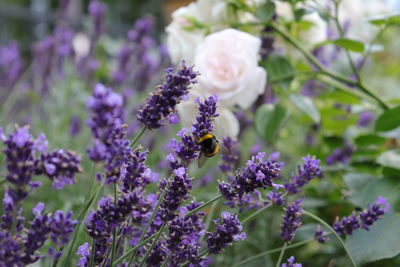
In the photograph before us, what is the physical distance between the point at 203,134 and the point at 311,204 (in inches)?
24.6

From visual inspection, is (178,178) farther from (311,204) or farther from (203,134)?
(311,204)

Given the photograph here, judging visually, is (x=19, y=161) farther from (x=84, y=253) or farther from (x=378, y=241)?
(x=378, y=241)

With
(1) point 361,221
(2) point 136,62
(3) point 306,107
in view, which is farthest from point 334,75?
(2) point 136,62

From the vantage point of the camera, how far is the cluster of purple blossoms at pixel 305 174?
65 cm

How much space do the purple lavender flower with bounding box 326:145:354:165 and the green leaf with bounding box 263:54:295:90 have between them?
342mm

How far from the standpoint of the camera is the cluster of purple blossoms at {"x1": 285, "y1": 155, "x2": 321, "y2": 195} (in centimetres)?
65

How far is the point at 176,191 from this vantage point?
52 cm

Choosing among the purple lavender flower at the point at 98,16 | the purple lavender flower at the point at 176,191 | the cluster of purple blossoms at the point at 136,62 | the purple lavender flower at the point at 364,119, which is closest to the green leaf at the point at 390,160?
the purple lavender flower at the point at 176,191

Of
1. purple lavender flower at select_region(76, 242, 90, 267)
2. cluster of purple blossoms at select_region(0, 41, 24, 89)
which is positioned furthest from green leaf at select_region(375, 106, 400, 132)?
cluster of purple blossoms at select_region(0, 41, 24, 89)

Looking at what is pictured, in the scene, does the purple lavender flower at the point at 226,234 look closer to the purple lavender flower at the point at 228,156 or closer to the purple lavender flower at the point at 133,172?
the purple lavender flower at the point at 133,172

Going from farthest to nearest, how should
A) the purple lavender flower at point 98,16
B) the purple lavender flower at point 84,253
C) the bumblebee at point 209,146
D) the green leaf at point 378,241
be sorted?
the purple lavender flower at point 98,16 < the green leaf at point 378,241 < the bumblebee at point 209,146 < the purple lavender flower at point 84,253

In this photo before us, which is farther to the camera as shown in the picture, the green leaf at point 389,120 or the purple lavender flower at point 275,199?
the green leaf at point 389,120

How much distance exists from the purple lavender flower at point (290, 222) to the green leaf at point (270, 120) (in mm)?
359

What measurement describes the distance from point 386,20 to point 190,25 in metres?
0.41
